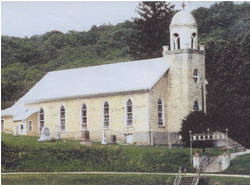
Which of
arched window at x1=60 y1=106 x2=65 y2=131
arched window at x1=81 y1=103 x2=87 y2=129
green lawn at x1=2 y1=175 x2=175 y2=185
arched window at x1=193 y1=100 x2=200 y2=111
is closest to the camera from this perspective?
green lawn at x1=2 y1=175 x2=175 y2=185

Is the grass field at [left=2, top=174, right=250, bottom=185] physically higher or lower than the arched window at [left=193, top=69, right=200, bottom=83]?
lower

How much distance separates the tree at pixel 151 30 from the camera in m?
67.2

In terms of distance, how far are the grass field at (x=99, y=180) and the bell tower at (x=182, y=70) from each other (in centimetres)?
1102

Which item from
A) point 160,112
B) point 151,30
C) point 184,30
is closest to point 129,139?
point 160,112

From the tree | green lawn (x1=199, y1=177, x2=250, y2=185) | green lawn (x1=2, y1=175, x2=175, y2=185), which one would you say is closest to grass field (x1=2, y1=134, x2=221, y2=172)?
green lawn (x1=2, y1=175, x2=175, y2=185)

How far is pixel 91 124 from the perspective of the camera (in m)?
62.4

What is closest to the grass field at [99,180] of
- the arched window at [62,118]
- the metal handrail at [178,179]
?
the metal handrail at [178,179]

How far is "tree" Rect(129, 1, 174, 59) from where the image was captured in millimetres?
67188

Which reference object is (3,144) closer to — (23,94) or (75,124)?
(75,124)

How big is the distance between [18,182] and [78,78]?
16.9 metres

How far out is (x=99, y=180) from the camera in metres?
49.1

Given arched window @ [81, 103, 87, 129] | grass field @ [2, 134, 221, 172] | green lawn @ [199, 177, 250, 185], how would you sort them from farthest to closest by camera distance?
arched window @ [81, 103, 87, 129]
grass field @ [2, 134, 221, 172]
green lawn @ [199, 177, 250, 185]

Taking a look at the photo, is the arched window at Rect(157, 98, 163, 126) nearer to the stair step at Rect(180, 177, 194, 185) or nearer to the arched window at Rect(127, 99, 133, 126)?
the arched window at Rect(127, 99, 133, 126)

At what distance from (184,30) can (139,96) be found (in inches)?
229
